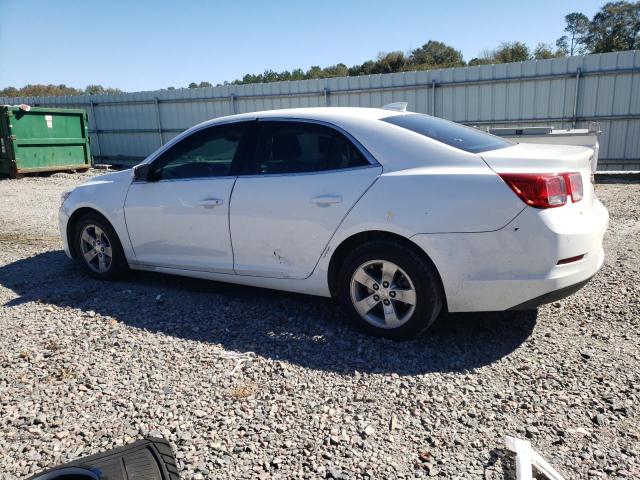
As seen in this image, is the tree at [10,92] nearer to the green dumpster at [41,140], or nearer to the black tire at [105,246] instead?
the green dumpster at [41,140]

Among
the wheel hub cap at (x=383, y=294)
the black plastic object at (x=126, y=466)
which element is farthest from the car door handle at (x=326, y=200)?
the black plastic object at (x=126, y=466)

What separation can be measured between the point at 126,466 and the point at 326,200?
2.11 m

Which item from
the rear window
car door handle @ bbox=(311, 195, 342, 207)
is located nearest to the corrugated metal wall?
the rear window

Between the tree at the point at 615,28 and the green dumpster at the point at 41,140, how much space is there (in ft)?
138

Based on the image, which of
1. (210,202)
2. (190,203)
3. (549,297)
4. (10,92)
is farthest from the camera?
(10,92)

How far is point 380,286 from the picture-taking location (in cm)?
375

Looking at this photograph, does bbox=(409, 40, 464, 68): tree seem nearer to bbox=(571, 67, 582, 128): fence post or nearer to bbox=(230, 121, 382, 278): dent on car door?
bbox=(571, 67, 582, 128): fence post

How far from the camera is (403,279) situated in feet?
12.2

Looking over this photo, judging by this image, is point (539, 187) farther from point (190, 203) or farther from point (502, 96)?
point (502, 96)

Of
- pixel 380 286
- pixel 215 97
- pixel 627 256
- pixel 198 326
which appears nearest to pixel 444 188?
pixel 380 286

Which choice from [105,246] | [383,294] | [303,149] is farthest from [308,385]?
[105,246]

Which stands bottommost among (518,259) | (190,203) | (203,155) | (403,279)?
(403,279)

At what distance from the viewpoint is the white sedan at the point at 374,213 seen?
3377 millimetres

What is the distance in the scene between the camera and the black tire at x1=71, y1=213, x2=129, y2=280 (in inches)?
205
